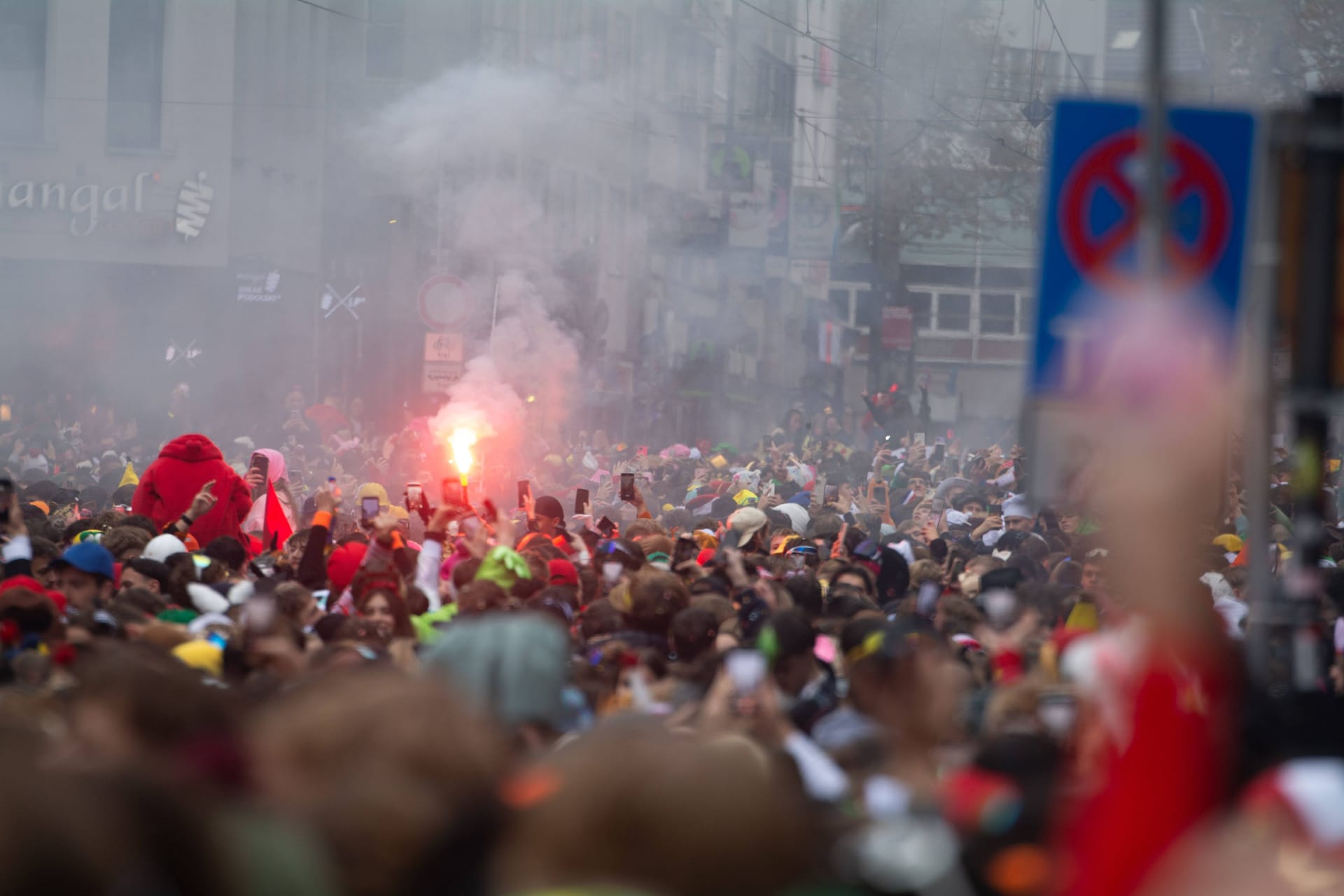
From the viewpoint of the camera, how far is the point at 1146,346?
6.69 ft

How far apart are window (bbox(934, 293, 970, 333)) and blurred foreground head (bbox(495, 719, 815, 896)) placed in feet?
157

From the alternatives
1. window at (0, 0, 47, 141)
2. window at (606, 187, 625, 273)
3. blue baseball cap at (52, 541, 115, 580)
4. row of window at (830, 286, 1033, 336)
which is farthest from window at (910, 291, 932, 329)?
blue baseball cap at (52, 541, 115, 580)

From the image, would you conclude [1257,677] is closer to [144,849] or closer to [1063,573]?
[144,849]

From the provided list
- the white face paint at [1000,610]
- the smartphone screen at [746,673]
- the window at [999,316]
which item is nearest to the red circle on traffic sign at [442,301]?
the white face paint at [1000,610]

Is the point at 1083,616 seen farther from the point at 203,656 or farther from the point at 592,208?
the point at 592,208

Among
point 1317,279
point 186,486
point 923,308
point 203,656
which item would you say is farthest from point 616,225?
→ point 1317,279

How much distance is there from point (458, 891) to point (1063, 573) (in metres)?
6.84

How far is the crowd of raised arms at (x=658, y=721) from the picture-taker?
1955 millimetres

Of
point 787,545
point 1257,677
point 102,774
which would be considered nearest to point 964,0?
point 787,545

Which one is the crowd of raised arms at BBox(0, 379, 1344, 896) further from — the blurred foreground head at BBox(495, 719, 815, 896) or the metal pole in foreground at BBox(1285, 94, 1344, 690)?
the metal pole in foreground at BBox(1285, 94, 1344, 690)

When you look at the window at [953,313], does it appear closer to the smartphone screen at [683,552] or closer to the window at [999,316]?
the window at [999,316]

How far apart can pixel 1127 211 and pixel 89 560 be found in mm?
4682

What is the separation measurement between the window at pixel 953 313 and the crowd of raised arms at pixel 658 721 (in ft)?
134

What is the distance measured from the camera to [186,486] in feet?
36.5
